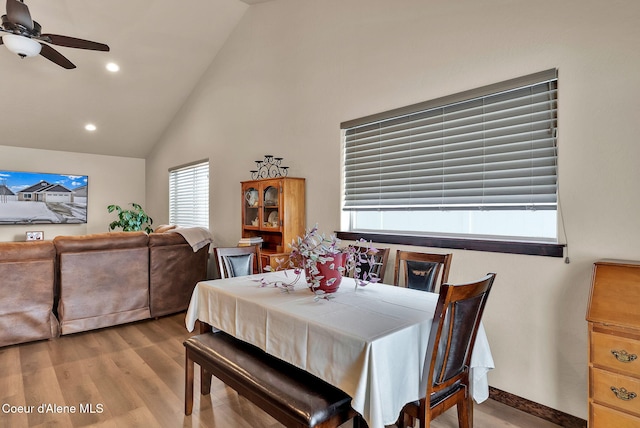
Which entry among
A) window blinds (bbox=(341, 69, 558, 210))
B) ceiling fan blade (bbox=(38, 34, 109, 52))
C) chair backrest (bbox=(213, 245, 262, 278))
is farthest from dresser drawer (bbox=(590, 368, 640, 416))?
ceiling fan blade (bbox=(38, 34, 109, 52))

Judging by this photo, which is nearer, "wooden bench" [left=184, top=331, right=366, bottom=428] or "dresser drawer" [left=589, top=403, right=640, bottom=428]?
"wooden bench" [left=184, top=331, right=366, bottom=428]

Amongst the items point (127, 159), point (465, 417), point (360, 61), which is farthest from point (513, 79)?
point (127, 159)

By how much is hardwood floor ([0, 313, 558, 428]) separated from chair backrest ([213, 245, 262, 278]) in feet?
2.63

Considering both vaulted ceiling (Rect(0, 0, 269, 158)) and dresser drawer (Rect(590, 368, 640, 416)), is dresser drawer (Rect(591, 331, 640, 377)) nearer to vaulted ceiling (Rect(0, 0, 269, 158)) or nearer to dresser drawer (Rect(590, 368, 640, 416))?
dresser drawer (Rect(590, 368, 640, 416))

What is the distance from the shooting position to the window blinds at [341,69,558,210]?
86.4 inches

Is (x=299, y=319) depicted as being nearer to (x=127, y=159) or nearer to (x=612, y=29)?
(x=612, y=29)

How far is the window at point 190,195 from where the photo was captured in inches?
220

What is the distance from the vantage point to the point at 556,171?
2.11 m

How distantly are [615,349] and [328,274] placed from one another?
136 cm

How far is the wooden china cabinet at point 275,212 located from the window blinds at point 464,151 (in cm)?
67

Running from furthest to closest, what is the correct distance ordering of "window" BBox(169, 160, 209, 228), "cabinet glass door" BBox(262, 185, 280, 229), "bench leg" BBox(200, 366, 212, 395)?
1. "window" BBox(169, 160, 209, 228)
2. "cabinet glass door" BBox(262, 185, 280, 229)
3. "bench leg" BBox(200, 366, 212, 395)

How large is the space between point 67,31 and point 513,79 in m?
5.03

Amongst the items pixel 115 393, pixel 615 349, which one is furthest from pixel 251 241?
pixel 615 349

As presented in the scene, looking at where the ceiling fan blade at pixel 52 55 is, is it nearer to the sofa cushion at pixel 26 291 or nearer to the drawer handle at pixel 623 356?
the sofa cushion at pixel 26 291
